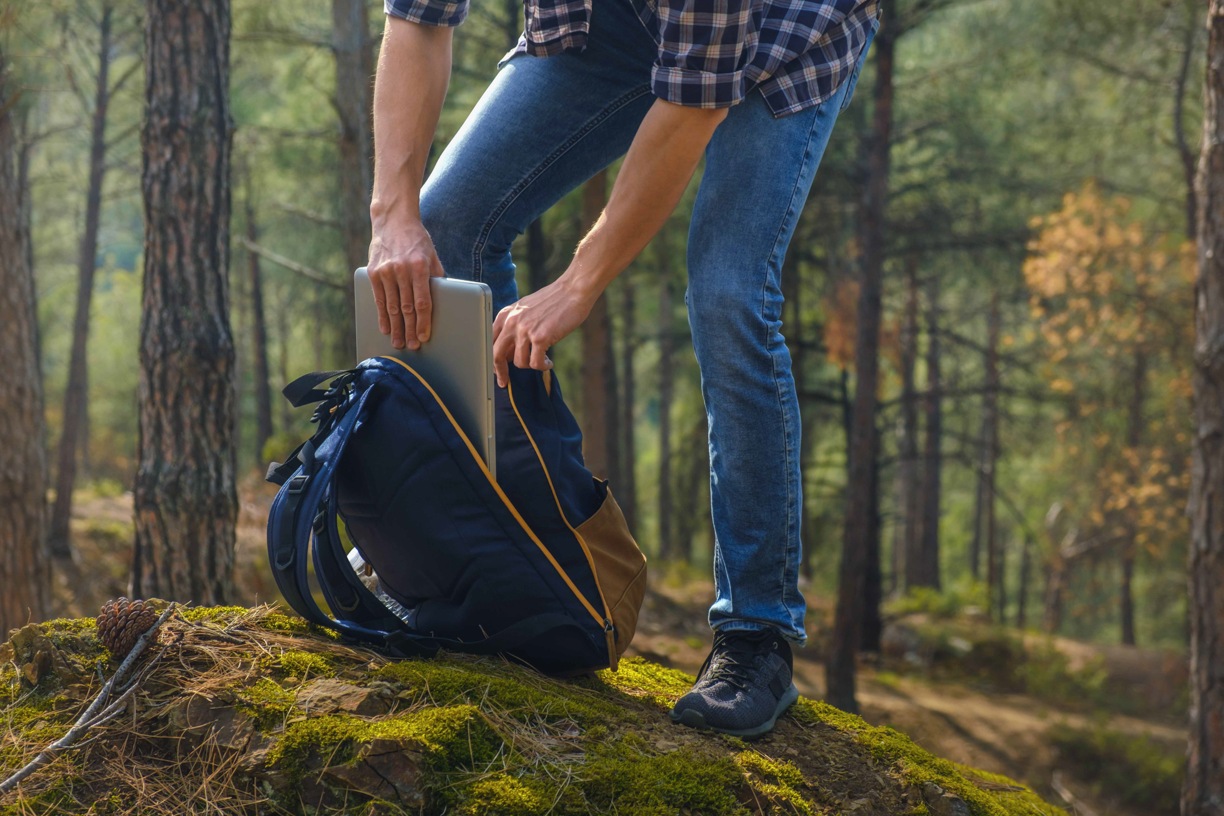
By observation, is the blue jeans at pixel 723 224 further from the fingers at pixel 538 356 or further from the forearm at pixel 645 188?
the fingers at pixel 538 356

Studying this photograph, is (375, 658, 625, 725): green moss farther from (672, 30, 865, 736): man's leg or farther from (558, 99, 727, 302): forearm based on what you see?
(558, 99, 727, 302): forearm

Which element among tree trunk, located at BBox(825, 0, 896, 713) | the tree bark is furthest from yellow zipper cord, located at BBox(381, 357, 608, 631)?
tree trunk, located at BBox(825, 0, 896, 713)

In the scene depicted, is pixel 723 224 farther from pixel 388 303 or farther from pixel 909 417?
pixel 909 417

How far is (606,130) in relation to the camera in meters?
1.91

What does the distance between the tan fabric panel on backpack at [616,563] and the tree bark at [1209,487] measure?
8.68ft

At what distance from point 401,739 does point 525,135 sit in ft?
3.95

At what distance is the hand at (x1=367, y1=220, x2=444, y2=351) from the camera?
162 cm

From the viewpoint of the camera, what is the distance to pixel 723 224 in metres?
1.72

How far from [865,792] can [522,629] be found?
74cm

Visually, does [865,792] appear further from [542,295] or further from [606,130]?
[606,130]

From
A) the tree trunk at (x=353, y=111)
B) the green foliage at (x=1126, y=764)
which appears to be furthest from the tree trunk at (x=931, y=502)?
the tree trunk at (x=353, y=111)

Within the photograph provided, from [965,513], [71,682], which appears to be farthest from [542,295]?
[965,513]

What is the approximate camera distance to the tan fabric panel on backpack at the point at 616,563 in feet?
5.81

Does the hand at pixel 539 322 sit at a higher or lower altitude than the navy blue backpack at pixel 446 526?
higher
